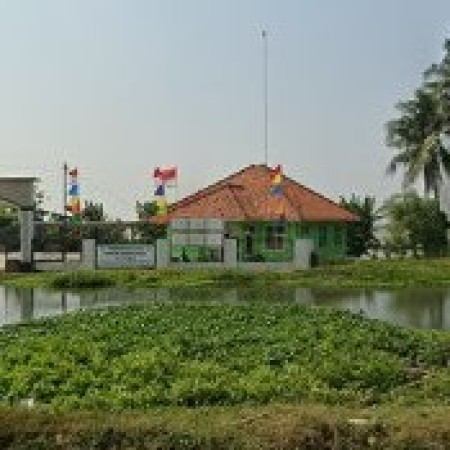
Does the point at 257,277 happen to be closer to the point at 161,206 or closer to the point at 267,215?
the point at 267,215

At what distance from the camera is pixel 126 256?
37.1 meters

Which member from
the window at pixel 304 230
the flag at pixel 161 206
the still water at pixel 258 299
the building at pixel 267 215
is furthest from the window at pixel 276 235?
the still water at pixel 258 299

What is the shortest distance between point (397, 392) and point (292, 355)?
178 centimetres

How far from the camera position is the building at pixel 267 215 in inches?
1591

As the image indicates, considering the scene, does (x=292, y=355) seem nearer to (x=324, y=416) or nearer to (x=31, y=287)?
(x=324, y=416)

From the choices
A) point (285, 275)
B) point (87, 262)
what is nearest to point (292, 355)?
point (285, 275)

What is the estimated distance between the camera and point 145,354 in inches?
484

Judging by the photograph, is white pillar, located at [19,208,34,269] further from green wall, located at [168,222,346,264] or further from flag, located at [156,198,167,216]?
green wall, located at [168,222,346,264]

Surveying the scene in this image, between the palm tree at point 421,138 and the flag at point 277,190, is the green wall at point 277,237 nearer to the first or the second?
the flag at point 277,190

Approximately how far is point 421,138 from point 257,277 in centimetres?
1579

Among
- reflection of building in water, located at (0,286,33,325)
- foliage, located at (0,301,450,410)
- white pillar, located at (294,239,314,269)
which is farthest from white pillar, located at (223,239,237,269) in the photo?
foliage, located at (0,301,450,410)

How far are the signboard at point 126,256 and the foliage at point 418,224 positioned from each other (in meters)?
13.0

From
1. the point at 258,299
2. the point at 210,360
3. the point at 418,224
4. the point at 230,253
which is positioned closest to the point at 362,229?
the point at 418,224

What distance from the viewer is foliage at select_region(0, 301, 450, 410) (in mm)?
10547
